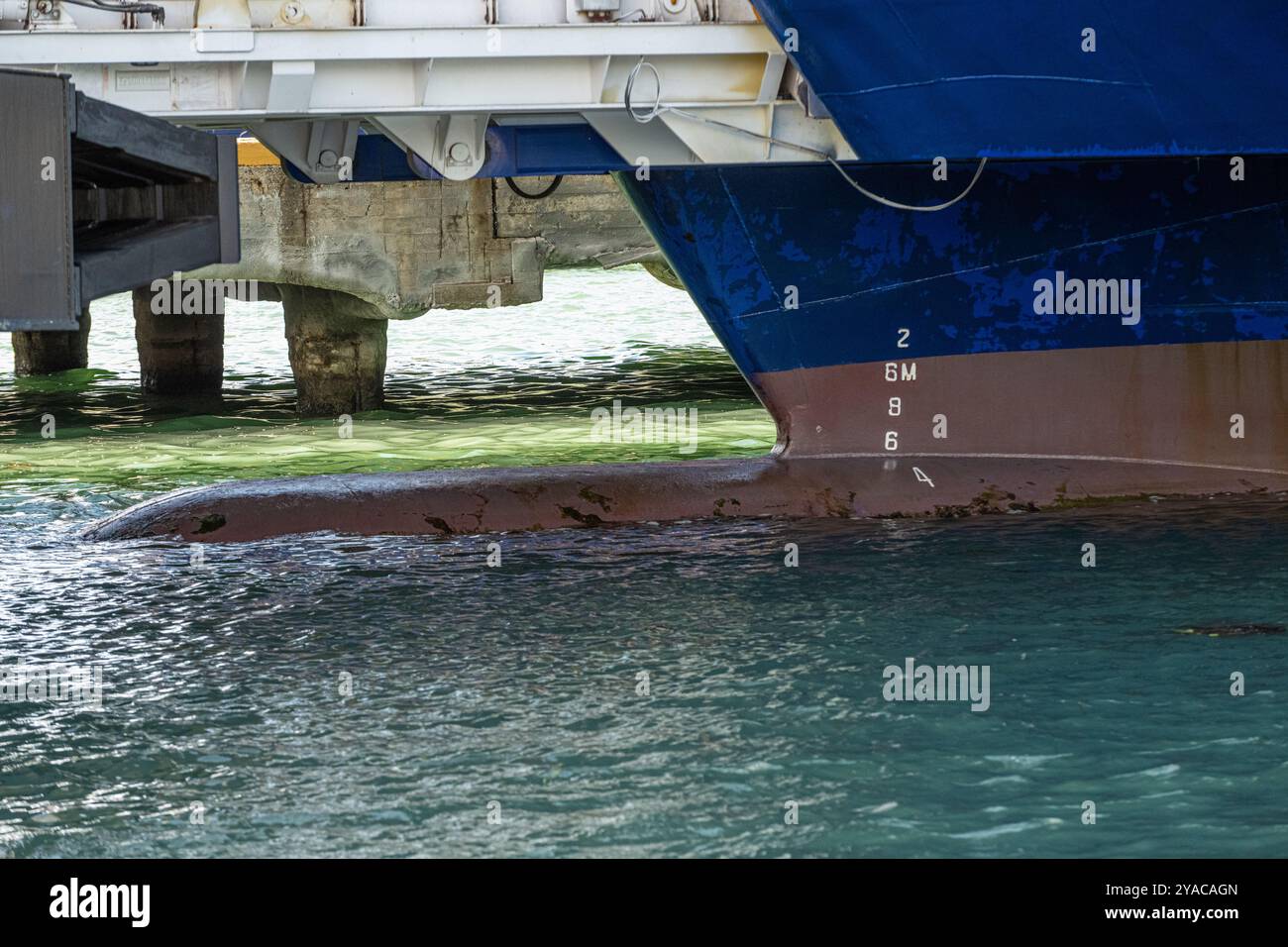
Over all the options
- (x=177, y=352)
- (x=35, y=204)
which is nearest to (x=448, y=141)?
(x=35, y=204)

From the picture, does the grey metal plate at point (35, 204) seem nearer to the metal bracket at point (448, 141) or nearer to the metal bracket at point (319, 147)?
the metal bracket at point (448, 141)

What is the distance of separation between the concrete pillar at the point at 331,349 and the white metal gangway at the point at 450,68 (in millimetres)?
6733

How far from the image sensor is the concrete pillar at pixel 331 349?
53.3 ft

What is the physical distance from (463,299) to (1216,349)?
8.16 metres

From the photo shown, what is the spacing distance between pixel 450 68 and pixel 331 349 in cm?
792

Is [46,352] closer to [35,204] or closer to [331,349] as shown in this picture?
[331,349]

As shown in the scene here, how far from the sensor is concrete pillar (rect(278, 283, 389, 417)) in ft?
53.3

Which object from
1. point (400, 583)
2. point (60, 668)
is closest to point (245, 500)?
point (400, 583)

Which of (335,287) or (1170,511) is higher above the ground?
(335,287)

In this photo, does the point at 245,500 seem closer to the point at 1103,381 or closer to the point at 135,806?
the point at 135,806

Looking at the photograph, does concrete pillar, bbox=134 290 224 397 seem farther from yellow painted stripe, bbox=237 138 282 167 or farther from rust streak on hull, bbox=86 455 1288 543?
rust streak on hull, bbox=86 455 1288 543

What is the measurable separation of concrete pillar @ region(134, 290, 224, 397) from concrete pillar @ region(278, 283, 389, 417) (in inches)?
66.4

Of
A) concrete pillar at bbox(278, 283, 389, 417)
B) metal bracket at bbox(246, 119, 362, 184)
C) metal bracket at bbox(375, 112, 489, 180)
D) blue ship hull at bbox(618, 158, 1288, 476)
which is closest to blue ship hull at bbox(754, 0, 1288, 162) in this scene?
blue ship hull at bbox(618, 158, 1288, 476)

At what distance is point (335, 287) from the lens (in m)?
15.8
